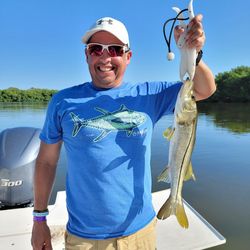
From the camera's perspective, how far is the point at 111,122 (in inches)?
75.9

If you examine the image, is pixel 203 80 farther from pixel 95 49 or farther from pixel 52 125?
pixel 52 125

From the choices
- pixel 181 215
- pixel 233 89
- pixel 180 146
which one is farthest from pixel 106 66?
pixel 233 89

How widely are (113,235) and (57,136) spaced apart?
2.35 feet

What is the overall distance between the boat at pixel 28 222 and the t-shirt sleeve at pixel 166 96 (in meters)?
2.07

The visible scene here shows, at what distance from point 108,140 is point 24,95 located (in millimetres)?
90432

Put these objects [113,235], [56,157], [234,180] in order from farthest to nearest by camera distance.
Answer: [234,180] → [56,157] → [113,235]

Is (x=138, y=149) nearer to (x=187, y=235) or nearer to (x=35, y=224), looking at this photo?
(x=35, y=224)

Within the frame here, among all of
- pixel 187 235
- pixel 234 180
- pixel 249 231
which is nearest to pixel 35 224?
pixel 187 235

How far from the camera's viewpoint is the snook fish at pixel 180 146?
67.0 inches

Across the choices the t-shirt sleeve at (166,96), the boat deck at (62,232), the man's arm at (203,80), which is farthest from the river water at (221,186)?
the boat deck at (62,232)

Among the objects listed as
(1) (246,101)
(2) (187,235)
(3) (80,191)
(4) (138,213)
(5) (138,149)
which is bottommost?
(1) (246,101)

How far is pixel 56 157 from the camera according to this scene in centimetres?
220

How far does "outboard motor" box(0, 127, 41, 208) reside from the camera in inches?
157

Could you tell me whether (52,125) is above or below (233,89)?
above
